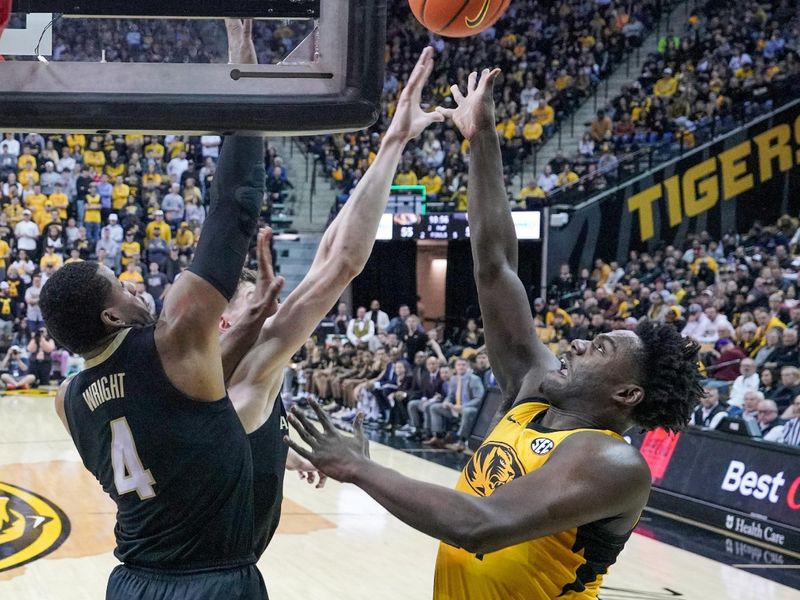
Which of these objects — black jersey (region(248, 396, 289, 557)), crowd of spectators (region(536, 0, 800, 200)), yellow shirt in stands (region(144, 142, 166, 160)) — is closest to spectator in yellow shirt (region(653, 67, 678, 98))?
crowd of spectators (region(536, 0, 800, 200))

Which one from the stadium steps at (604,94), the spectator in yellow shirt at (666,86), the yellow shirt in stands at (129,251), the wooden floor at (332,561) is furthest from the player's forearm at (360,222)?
the spectator in yellow shirt at (666,86)

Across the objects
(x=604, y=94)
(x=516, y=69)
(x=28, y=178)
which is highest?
(x=516, y=69)

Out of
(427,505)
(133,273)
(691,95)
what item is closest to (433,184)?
(691,95)

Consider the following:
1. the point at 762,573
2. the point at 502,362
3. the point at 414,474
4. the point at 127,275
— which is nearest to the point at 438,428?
the point at 414,474

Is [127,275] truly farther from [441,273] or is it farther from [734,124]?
[734,124]

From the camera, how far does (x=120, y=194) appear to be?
697 inches

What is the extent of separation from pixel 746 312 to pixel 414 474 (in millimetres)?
4933

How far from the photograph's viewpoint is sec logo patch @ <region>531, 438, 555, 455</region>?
2516 millimetres

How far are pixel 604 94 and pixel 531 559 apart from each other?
1947cm

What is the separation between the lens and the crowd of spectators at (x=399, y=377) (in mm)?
11406

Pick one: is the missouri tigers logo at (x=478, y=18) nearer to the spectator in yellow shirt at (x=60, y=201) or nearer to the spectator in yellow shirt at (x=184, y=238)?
the spectator in yellow shirt at (x=184, y=238)

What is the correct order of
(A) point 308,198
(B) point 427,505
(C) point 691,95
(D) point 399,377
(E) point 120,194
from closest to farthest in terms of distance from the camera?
1. (B) point 427,505
2. (D) point 399,377
3. (E) point 120,194
4. (A) point 308,198
5. (C) point 691,95

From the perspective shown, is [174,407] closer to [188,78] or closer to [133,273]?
[188,78]

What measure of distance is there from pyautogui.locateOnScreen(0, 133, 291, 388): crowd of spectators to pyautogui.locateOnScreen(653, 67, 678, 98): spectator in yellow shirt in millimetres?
7781
